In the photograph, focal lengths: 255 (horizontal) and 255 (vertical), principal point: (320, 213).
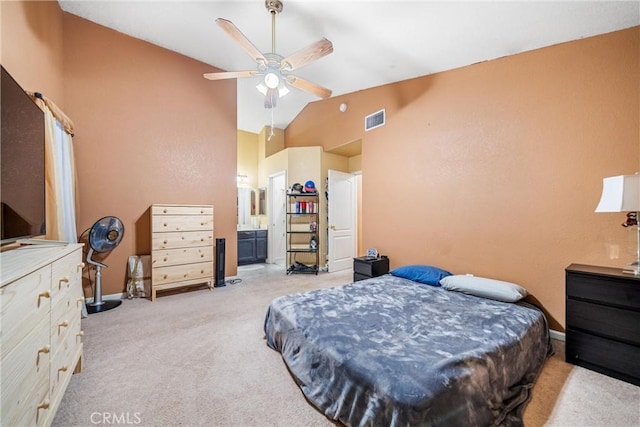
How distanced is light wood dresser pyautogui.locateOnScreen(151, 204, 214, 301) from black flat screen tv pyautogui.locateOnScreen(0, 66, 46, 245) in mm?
1644

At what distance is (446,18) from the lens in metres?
2.38

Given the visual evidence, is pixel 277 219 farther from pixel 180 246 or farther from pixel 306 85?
pixel 306 85

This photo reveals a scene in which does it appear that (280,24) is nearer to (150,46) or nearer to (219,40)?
(219,40)

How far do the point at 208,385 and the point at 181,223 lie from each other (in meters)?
2.42

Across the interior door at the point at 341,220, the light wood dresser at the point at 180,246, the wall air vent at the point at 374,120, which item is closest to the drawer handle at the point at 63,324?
the light wood dresser at the point at 180,246

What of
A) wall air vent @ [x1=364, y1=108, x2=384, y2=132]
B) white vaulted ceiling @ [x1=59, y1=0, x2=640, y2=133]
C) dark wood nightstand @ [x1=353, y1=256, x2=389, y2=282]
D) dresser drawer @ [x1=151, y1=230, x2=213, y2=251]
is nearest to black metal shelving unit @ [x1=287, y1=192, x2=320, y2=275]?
dark wood nightstand @ [x1=353, y1=256, x2=389, y2=282]

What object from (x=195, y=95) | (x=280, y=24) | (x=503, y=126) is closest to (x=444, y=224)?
(x=503, y=126)

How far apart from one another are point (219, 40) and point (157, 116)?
55.5 inches

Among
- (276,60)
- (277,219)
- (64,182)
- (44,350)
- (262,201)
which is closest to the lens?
(44,350)

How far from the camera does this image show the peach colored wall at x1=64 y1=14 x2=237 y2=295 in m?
3.28

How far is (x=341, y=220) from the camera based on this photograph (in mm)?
5184

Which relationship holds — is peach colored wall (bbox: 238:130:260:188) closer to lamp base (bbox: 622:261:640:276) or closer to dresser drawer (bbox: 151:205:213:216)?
dresser drawer (bbox: 151:205:213:216)

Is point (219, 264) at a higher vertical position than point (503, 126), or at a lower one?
lower

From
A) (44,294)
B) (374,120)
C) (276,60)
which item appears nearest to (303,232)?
(374,120)
